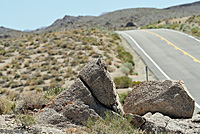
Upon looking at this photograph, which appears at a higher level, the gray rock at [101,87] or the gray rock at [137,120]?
the gray rock at [101,87]

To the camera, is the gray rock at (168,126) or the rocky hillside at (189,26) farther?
the rocky hillside at (189,26)

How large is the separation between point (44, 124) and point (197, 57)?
18.6m

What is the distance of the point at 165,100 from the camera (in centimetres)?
755

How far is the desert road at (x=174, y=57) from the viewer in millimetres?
15844

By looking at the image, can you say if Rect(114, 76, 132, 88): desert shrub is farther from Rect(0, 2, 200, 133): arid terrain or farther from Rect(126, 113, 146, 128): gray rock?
Rect(126, 113, 146, 128): gray rock

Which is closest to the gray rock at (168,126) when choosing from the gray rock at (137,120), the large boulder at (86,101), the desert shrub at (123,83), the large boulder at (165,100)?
the gray rock at (137,120)

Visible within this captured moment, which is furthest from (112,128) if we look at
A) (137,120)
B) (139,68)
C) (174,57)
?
(174,57)

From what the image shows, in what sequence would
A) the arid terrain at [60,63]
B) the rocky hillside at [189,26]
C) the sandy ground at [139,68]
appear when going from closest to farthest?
the arid terrain at [60,63], the sandy ground at [139,68], the rocky hillside at [189,26]

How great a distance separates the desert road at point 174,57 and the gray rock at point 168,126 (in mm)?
4437

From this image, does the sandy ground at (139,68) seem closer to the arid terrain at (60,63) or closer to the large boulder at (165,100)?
the arid terrain at (60,63)

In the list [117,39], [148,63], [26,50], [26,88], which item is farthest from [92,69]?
[117,39]

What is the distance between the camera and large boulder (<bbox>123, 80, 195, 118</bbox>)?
24.5 ft

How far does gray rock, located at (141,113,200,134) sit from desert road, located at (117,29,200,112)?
444 cm

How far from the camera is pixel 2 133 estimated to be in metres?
4.91
